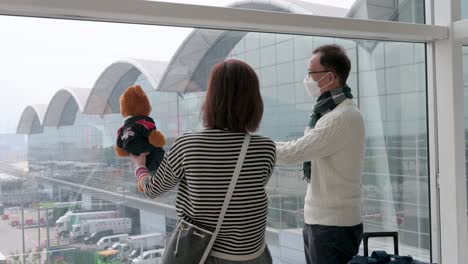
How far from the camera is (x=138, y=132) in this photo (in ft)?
5.77

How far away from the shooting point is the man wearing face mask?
6.45 feet

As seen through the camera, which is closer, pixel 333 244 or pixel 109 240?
pixel 333 244

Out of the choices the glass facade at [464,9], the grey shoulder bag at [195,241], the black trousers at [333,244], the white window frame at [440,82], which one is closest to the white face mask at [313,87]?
the white window frame at [440,82]

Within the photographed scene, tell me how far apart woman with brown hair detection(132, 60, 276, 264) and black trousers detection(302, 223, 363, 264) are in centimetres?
51

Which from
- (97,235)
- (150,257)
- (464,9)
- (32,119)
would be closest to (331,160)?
(150,257)

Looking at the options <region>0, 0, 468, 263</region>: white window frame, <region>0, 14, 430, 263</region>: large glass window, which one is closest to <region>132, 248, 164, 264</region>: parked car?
<region>0, 14, 430, 263</region>: large glass window

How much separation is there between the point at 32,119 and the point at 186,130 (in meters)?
0.70

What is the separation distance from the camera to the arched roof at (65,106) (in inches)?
78.7

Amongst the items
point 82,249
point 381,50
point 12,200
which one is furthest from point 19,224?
point 381,50

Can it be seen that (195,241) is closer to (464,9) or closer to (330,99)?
(330,99)

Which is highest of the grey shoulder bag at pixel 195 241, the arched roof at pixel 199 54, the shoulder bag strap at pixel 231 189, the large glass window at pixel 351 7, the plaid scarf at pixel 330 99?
the large glass window at pixel 351 7

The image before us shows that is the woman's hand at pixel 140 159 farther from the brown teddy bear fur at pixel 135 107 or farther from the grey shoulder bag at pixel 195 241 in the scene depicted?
the grey shoulder bag at pixel 195 241

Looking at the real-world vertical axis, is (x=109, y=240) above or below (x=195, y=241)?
below

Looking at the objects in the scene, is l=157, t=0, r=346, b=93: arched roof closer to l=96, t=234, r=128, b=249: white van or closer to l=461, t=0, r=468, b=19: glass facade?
l=96, t=234, r=128, b=249: white van
